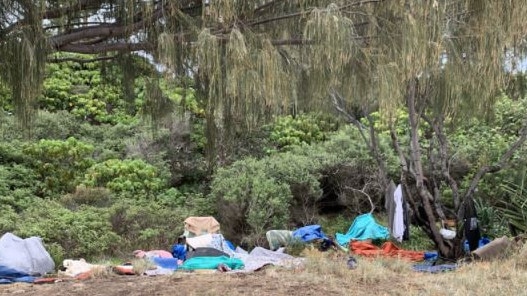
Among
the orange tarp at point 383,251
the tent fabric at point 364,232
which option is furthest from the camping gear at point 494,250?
the tent fabric at point 364,232

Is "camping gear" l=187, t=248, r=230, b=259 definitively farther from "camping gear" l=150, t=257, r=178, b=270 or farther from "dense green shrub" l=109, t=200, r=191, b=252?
"dense green shrub" l=109, t=200, r=191, b=252

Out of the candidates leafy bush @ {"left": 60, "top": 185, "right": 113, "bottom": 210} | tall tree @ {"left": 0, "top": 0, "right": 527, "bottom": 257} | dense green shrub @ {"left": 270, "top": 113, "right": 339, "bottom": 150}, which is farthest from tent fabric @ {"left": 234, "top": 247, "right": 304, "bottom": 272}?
dense green shrub @ {"left": 270, "top": 113, "right": 339, "bottom": 150}

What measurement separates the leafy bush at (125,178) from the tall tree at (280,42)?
18.2ft

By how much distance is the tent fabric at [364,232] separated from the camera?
7.67m

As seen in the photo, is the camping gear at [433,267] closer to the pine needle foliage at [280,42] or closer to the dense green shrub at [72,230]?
the pine needle foliage at [280,42]

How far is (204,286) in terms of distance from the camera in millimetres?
4398

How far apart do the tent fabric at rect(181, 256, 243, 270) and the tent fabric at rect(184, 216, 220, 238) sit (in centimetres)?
94

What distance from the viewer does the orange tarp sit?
265 inches

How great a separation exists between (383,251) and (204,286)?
3.14 meters

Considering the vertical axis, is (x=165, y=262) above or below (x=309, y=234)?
above

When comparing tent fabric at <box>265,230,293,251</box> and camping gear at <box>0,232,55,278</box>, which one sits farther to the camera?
tent fabric at <box>265,230,293,251</box>

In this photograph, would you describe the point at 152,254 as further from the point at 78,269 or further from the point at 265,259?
the point at 265,259

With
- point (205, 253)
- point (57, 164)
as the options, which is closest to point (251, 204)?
point (205, 253)

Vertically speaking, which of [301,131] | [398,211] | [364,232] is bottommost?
[364,232]
